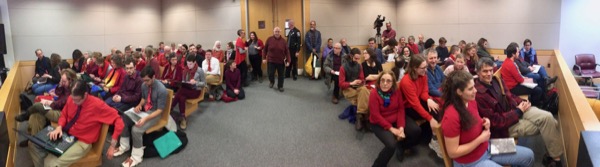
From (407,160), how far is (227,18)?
7536mm

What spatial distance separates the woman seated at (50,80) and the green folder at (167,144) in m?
3.86

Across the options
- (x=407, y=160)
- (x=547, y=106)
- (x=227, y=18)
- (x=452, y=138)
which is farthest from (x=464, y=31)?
(x=452, y=138)

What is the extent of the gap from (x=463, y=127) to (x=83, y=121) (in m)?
3.15

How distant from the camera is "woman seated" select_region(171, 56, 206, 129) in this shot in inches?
210

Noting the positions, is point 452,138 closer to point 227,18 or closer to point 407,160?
point 407,160

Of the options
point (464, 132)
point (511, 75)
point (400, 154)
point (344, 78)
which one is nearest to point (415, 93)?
point (400, 154)

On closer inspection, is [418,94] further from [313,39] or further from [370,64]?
[313,39]

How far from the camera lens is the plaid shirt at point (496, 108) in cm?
328

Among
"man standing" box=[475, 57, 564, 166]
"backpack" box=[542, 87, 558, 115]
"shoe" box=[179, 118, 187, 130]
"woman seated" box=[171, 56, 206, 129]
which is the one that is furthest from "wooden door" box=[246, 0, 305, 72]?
"man standing" box=[475, 57, 564, 166]

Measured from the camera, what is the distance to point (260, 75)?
9.19 meters

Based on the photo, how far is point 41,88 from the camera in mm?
7402

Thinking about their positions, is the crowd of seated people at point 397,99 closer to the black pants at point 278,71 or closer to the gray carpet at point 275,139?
the gray carpet at point 275,139

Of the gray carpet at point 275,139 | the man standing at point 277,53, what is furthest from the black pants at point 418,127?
the man standing at point 277,53

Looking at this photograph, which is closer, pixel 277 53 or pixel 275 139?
pixel 275 139
